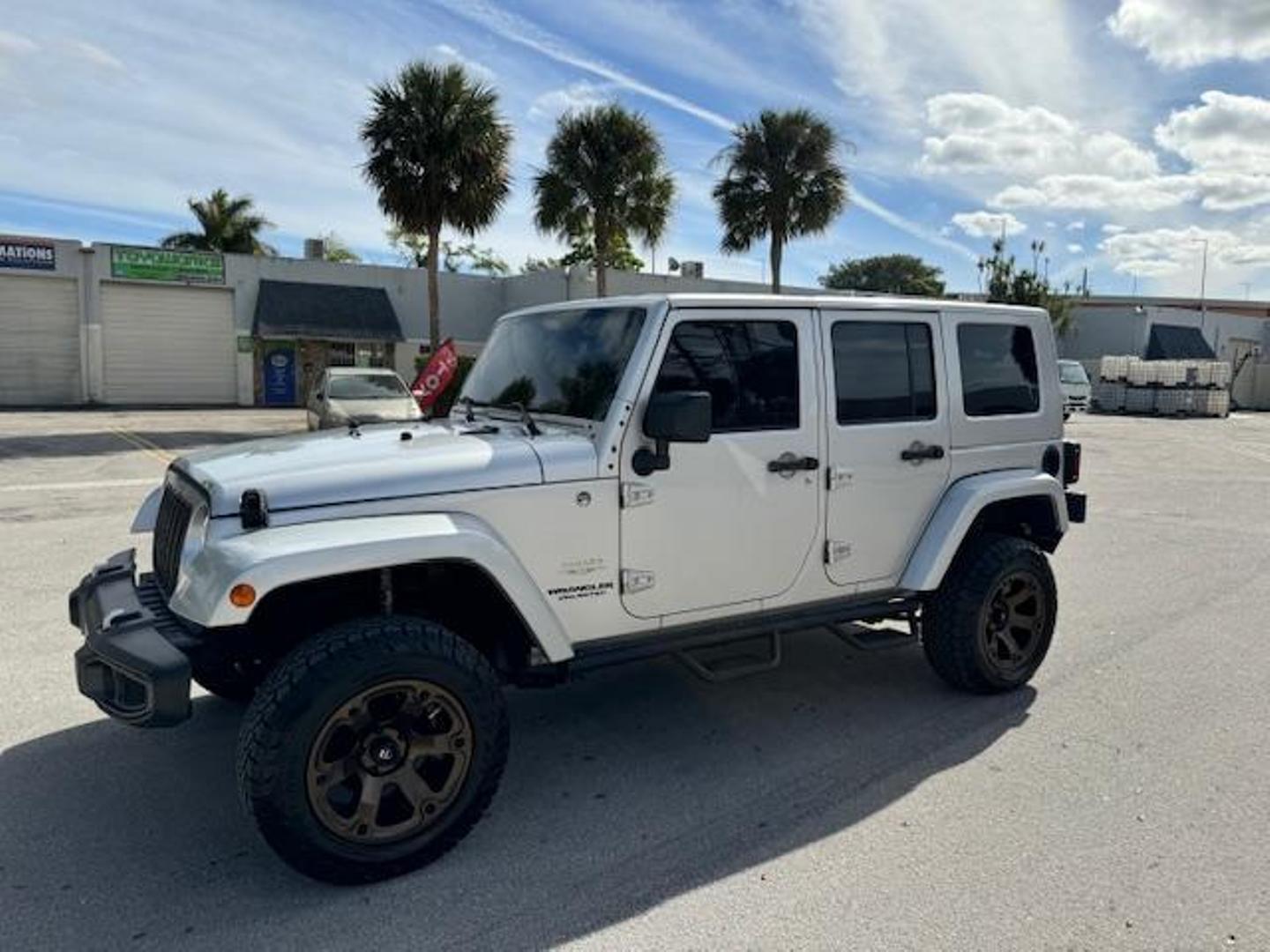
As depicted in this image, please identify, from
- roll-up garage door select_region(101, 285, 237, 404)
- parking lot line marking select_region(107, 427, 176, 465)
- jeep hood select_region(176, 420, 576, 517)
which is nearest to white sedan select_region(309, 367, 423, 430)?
parking lot line marking select_region(107, 427, 176, 465)

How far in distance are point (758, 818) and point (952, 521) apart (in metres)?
1.74

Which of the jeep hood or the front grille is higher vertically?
the jeep hood

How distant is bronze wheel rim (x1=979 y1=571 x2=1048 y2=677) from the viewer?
4.57 m

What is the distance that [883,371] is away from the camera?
13.9 feet

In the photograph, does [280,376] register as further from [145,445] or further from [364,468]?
[364,468]

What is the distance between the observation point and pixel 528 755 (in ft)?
12.9

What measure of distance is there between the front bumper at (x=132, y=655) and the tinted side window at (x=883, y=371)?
2738mm

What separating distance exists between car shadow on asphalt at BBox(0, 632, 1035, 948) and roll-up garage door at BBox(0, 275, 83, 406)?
96.7 feet

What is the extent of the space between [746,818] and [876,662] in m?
2.02

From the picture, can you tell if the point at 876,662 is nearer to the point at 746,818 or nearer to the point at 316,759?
the point at 746,818

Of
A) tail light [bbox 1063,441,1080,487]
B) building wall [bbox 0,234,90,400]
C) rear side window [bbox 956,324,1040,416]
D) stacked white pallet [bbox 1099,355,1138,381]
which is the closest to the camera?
rear side window [bbox 956,324,1040,416]

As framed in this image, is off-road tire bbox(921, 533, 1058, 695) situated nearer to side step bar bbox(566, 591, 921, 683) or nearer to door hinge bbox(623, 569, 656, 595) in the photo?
side step bar bbox(566, 591, 921, 683)

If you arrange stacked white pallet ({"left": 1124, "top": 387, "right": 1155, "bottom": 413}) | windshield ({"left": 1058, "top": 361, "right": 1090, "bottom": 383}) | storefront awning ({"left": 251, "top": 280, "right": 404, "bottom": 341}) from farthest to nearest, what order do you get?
1. stacked white pallet ({"left": 1124, "top": 387, "right": 1155, "bottom": 413})
2. windshield ({"left": 1058, "top": 361, "right": 1090, "bottom": 383})
3. storefront awning ({"left": 251, "top": 280, "right": 404, "bottom": 341})

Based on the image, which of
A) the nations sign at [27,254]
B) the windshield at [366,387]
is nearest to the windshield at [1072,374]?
the windshield at [366,387]
